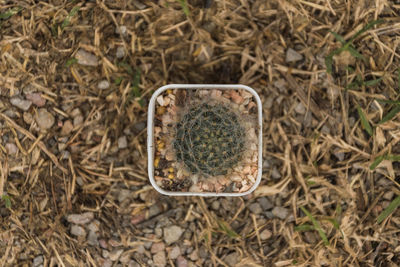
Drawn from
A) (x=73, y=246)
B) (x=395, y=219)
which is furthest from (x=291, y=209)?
(x=73, y=246)

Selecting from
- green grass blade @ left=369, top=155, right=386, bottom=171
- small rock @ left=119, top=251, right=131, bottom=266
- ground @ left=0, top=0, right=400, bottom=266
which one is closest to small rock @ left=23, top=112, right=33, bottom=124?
ground @ left=0, top=0, right=400, bottom=266

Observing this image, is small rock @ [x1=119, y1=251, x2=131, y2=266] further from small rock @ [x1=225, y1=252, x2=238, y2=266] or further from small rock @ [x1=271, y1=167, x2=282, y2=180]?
small rock @ [x1=271, y1=167, x2=282, y2=180]

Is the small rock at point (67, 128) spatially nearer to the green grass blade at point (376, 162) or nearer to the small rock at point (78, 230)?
the small rock at point (78, 230)

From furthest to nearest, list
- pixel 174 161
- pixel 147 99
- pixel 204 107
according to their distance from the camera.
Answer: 1. pixel 147 99
2. pixel 174 161
3. pixel 204 107

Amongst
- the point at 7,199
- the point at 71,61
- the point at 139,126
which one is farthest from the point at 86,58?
the point at 7,199

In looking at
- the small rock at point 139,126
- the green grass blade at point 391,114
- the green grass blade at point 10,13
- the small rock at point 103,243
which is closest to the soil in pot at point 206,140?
the small rock at point 139,126

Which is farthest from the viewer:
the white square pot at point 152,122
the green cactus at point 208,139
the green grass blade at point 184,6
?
the green grass blade at point 184,6

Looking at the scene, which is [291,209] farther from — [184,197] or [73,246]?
[73,246]

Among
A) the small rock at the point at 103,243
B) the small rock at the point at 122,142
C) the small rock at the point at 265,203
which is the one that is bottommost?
the small rock at the point at 103,243
